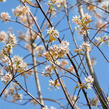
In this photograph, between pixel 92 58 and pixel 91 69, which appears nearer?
pixel 91 69

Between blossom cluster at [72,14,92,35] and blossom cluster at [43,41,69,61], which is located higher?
blossom cluster at [72,14,92,35]

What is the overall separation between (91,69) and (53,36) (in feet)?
3.62

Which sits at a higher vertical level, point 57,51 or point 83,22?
point 83,22

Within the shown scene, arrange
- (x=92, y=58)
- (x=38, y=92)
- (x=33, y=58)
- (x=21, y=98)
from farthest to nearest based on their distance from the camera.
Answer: (x=33, y=58) → (x=38, y=92) → (x=92, y=58) → (x=21, y=98)

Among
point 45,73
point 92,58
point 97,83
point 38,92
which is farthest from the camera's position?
point 38,92

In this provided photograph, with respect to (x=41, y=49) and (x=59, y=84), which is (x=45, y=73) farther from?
(x=41, y=49)

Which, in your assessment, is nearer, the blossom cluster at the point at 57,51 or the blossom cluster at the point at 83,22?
the blossom cluster at the point at 57,51

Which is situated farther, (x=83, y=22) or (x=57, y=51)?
(x=83, y=22)

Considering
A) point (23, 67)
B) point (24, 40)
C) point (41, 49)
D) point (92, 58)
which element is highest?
point (24, 40)

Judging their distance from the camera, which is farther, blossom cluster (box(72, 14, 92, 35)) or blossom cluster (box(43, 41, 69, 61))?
blossom cluster (box(72, 14, 92, 35))

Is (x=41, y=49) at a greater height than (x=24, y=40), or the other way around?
(x=24, y=40)

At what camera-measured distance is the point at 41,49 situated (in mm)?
6254

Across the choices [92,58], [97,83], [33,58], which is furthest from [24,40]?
[97,83]

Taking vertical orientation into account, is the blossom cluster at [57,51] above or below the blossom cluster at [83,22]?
below
